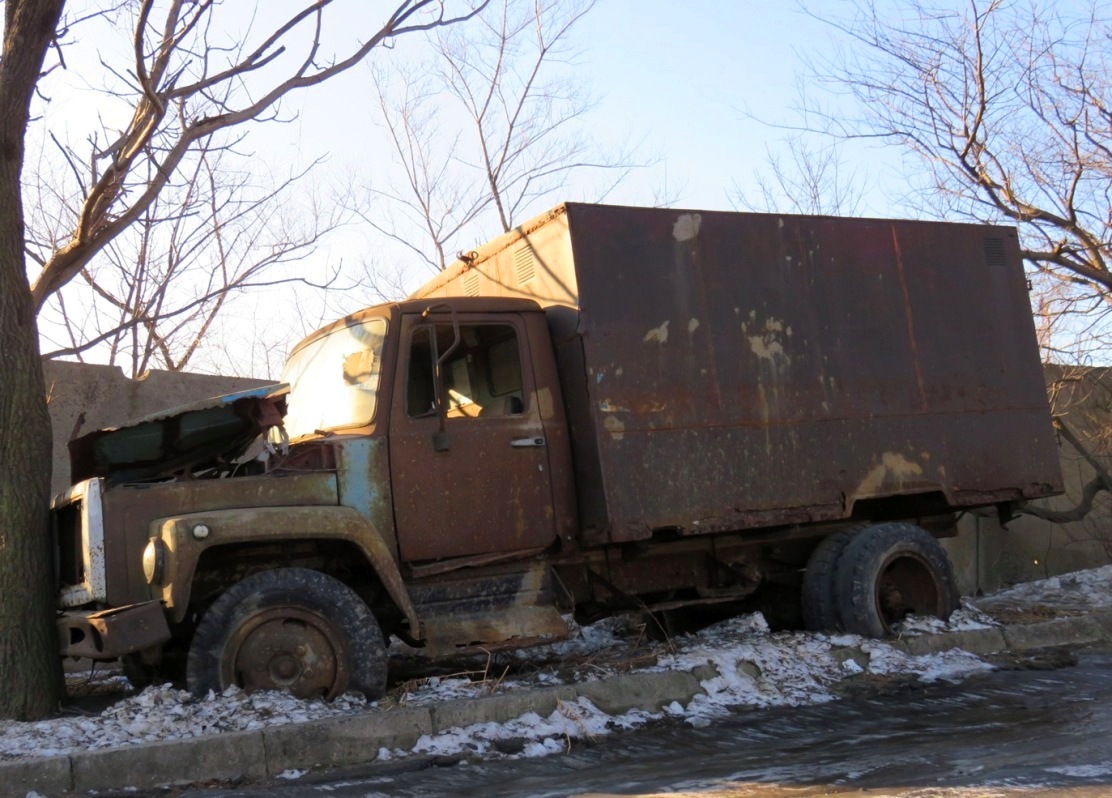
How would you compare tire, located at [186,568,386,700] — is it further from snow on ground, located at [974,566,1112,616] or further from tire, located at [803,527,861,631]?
snow on ground, located at [974,566,1112,616]

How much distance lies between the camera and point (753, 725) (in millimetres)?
5645

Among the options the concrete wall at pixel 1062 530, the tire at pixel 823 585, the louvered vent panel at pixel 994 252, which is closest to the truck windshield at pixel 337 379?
the tire at pixel 823 585

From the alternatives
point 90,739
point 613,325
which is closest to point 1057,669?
point 613,325

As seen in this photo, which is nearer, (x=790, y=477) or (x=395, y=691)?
(x=395, y=691)

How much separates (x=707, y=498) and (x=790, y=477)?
0.67m

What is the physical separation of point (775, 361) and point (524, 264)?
177 centimetres

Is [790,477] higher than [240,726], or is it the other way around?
[790,477]

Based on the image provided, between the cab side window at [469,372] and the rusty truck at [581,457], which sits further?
the cab side window at [469,372]

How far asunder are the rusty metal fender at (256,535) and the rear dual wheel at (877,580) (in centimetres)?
295

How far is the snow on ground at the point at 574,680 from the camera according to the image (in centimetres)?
491

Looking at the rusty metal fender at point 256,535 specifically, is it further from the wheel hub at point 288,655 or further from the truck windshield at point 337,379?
the truck windshield at point 337,379

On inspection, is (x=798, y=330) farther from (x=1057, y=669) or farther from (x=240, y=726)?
(x=240, y=726)

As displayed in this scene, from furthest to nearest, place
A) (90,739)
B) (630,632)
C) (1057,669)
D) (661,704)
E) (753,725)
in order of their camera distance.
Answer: (630,632) < (1057,669) < (661,704) < (753,725) < (90,739)

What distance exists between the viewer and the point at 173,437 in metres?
5.77
